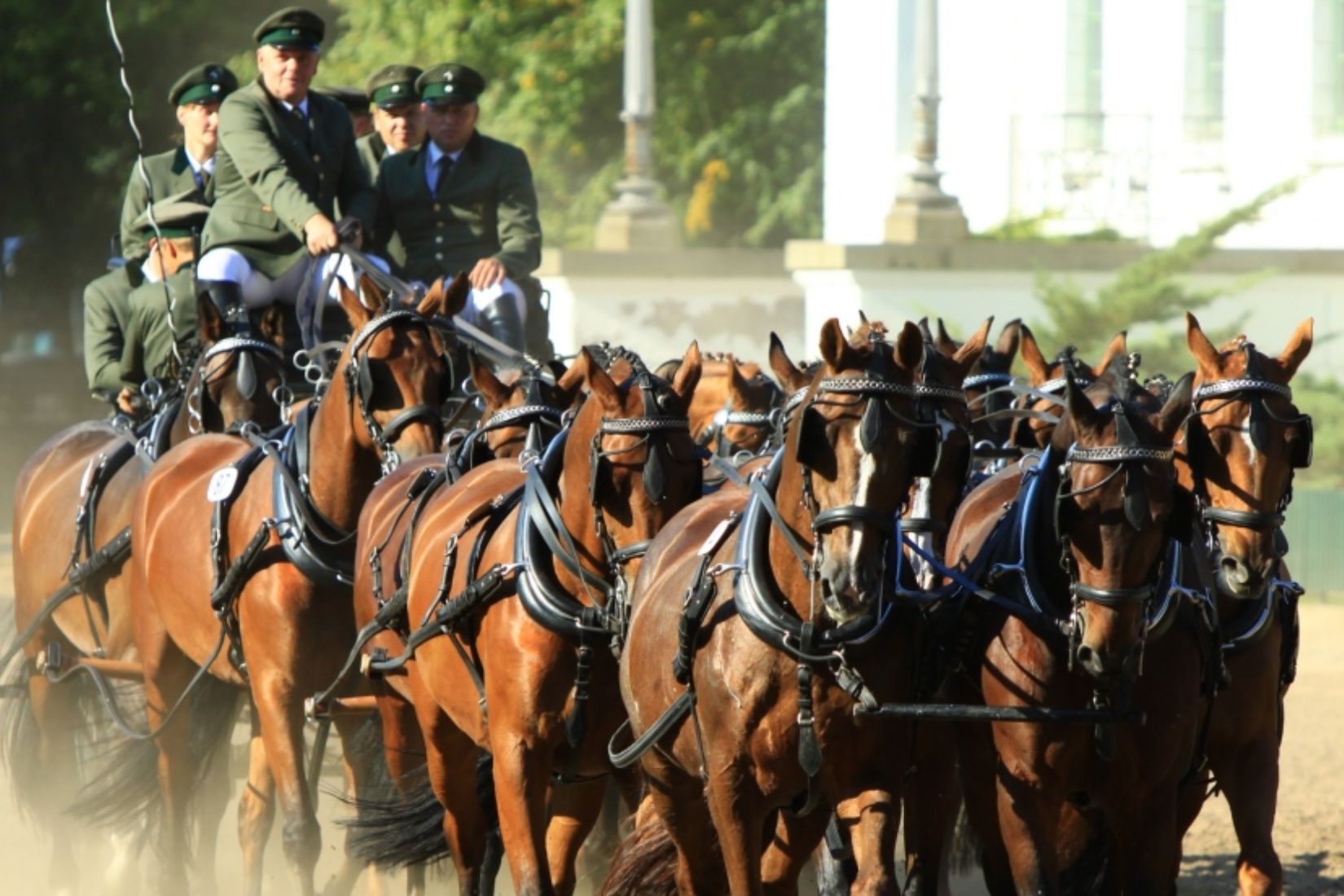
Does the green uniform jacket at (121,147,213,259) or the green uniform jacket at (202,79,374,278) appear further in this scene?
the green uniform jacket at (121,147,213,259)

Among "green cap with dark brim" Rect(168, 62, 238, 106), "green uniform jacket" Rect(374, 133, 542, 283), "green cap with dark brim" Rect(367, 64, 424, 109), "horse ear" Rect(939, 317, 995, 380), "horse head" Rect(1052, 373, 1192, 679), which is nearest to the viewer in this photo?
"horse head" Rect(1052, 373, 1192, 679)

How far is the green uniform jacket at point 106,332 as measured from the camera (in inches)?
395

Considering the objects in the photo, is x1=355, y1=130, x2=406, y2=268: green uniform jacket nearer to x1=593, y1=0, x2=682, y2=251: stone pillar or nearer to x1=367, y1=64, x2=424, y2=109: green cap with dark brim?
x1=367, y1=64, x2=424, y2=109: green cap with dark brim

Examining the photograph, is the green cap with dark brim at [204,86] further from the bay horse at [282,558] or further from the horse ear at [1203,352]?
the horse ear at [1203,352]

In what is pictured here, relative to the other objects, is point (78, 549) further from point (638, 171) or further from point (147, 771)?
point (638, 171)

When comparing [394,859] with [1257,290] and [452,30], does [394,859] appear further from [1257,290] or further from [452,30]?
[452,30]

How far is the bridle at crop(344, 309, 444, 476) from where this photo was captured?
6.89 meters

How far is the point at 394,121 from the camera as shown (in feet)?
33.9

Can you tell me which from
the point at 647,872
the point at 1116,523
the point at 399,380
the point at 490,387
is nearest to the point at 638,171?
the point at 490,387

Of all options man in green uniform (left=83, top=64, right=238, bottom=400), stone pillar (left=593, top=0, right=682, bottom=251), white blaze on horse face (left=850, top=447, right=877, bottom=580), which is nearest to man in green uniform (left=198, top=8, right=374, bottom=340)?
man in green uniform (left=83, top=64, right=238, bottom=400)

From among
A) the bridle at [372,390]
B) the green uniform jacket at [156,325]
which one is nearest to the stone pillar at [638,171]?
the green uniform jacket at [156,325]

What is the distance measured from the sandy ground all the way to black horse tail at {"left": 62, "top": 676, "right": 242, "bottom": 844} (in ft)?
1.78

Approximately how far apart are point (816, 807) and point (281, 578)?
8.88 ft

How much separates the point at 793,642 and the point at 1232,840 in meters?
5.07
